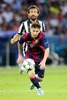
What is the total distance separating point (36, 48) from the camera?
529 inches

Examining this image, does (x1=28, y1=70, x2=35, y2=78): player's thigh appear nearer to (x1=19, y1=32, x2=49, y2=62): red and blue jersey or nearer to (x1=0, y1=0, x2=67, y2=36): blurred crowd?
(x1=19, y1=32, x2=49, y2=62): red and blue jersey

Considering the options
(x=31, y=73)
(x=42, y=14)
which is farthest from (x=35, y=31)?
(x=42, y=14)

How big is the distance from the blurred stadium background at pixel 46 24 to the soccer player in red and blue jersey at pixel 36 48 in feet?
42.0

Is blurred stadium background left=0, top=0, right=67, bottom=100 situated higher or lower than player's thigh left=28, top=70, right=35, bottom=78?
lower

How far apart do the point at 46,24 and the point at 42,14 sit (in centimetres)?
93

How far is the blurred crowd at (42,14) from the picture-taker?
1133 inches

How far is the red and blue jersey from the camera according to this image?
43.2 ft

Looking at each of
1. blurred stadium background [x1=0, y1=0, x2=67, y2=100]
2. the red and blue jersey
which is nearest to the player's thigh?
the red and blue jersey

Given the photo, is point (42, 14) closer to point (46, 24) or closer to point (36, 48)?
point (46, 24)

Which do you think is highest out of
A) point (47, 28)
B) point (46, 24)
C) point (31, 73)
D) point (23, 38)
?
point (23, 38)

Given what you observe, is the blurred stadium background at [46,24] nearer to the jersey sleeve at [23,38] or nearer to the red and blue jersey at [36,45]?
the red and blue jersey at [36,45]

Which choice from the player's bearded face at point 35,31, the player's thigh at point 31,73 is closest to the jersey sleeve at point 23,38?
the player's bearded face at point 35,31

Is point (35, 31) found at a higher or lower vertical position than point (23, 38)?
higher

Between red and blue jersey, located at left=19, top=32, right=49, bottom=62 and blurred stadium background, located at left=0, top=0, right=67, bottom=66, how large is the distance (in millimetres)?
12822
